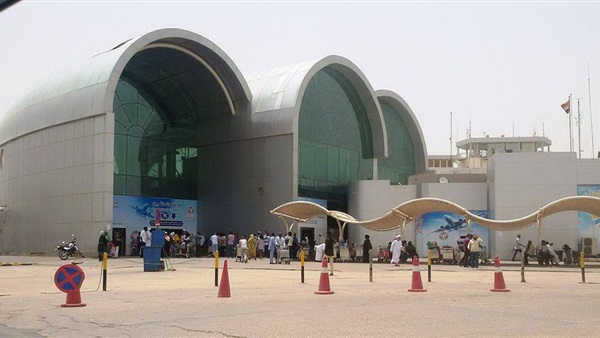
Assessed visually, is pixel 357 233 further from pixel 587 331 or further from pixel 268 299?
pixel 587 331

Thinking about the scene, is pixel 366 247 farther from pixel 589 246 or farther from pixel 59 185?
pixel 59 185

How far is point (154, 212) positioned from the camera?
4544cm

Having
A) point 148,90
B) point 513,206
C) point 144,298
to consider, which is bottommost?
point 144,298

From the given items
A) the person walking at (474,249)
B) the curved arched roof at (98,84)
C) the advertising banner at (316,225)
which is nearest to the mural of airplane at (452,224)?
the advertising banner at (316,225)

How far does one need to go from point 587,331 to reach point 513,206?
2977cm

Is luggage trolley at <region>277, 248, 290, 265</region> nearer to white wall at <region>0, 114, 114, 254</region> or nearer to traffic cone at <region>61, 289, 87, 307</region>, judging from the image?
white wall at <region>0, 114, 114, 254</region>

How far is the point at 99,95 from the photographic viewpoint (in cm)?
Answer: 3856

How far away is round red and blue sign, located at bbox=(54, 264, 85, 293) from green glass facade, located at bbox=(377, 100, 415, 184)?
4209cm

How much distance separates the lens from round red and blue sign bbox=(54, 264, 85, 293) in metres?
13.9

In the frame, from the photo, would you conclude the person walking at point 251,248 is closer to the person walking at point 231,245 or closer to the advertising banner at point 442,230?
the person walking at point 231,245

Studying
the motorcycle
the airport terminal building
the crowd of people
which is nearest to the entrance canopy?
the crowd of people

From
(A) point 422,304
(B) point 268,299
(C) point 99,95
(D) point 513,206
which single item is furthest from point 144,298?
(D) point 513,206

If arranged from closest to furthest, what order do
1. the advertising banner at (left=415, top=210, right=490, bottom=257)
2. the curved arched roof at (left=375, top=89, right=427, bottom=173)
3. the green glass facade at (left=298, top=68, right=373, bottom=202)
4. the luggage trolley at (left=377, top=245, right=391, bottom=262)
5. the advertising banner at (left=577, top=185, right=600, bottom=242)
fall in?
the luggage trolley at (left=377, top=245, right=391, bottom=262) < the advertising banner at (left=577, top=185, right=600, bottom=242) < the advertising banner at (left=415, top=210, right=490, bottom=257) < the green glass facade at (left=298, top=68, right=373, bottom=202) < the curved arched roof at (left=375, top=89, right=427, bottom=173)

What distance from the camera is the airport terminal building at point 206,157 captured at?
1526 inches
